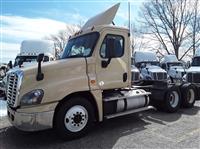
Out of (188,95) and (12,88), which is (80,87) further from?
(188,95)

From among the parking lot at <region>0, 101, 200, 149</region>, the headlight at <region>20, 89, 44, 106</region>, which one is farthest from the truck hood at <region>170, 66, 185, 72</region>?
the headlight at <region>20, 89, 44, 106</region>

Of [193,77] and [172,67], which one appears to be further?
[172,67]

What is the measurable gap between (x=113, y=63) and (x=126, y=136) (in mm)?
1861

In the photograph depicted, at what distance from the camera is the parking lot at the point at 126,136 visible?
17.2 feet

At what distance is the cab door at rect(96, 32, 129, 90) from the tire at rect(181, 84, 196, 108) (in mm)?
3061

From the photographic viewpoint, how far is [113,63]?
20.9 feet

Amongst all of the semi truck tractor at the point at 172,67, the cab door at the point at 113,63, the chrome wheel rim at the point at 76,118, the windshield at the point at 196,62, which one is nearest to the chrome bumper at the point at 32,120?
the chrome wheel rim at the point at 76,118

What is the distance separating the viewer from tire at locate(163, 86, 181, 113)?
8.05 metres

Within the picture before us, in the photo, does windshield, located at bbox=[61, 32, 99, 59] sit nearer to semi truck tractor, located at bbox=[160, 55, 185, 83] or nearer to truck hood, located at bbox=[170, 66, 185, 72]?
semi truck tractor, located at bbox=[160, 55, 185, 83]

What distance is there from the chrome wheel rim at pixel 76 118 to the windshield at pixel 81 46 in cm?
137

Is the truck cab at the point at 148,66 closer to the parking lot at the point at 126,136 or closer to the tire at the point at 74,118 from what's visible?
the parking lot at the point at 126,136

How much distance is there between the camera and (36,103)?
514 centimetres

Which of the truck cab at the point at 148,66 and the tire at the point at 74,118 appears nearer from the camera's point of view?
the tire at the point at 74,118

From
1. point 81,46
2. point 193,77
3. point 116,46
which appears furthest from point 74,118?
point 193,77
